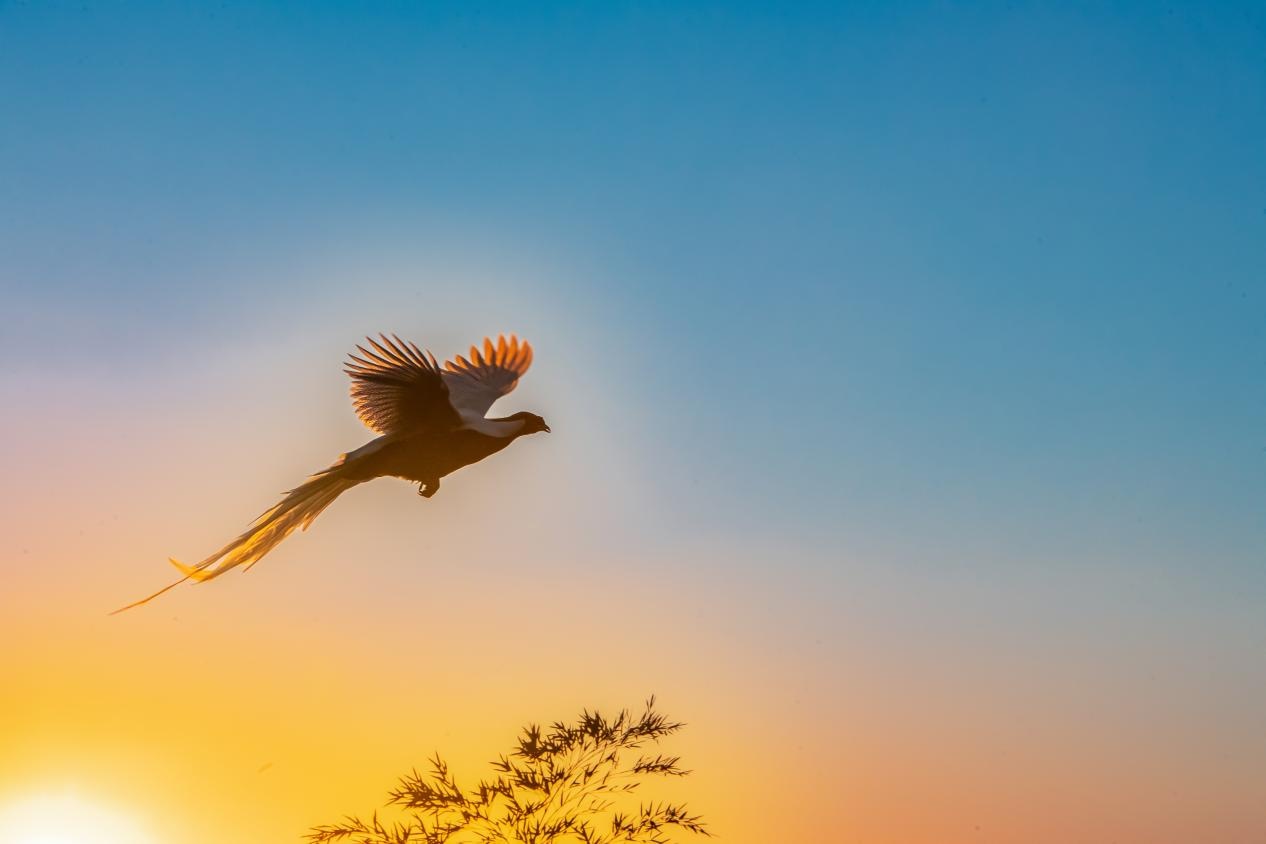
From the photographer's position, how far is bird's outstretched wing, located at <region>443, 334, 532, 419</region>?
1187cm

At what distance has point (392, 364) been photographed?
9.11 m

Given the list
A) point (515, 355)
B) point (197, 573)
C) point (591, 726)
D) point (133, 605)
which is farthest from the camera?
point (515, 355)

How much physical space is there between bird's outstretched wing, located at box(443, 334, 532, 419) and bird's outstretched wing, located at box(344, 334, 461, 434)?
2.08 meters

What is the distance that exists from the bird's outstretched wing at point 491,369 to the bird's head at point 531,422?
4.14 ft

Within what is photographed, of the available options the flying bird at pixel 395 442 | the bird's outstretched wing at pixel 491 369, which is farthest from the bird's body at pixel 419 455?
the bird's outstretched wing at pixel 491 369

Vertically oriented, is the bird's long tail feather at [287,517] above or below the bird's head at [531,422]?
below

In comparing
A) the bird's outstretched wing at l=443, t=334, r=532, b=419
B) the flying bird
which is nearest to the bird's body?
the flying bird

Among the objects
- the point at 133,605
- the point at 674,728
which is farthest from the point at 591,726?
the point at 133,605

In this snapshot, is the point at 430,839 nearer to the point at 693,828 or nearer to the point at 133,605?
the point at 693,828

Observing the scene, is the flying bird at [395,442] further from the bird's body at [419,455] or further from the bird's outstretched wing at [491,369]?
the bird's outstretched wing at [491,369]

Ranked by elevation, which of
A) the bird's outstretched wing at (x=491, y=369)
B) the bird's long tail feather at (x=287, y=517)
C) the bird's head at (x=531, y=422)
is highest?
the bird's outstretched wing at (x=491, y=369)

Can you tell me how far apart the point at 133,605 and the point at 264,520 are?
2.13 metres

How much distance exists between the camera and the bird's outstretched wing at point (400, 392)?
9078mm

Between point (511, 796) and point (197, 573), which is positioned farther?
point (511, 796)
